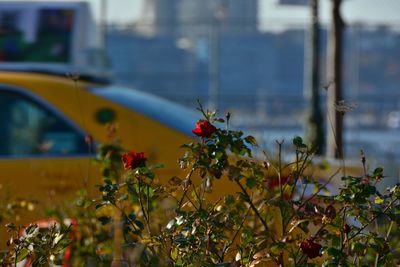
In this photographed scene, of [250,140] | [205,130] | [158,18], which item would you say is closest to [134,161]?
[205,130]

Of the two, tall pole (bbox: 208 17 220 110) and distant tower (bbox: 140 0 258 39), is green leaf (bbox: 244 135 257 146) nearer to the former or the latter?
tall pole (bbox: 208 17 220 110)

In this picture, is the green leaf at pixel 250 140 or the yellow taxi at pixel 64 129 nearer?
the green leaf at pixel 250 140

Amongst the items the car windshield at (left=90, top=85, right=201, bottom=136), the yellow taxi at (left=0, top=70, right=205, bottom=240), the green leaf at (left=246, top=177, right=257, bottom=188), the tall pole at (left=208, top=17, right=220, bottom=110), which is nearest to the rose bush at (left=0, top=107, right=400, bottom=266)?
the green leaf at (left=246, top=177, right=257, bottom=188)

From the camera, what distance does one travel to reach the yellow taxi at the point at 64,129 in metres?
6.14

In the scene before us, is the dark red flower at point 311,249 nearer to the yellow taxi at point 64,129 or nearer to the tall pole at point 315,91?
the yellow taxi at point 64,129

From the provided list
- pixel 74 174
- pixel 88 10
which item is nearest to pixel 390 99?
pixel 88 10

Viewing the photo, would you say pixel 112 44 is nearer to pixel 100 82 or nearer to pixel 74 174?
pixel 100 82

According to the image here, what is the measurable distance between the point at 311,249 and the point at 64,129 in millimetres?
3597

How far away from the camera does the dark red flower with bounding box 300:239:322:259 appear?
3062 mm

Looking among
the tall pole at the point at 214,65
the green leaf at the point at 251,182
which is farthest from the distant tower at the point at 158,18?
the green leaf at the point at 251,182

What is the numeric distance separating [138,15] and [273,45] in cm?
305

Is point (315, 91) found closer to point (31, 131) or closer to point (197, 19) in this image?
point (197, 19)

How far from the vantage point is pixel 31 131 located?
651 centimetres

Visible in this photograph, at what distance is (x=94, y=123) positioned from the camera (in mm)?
6352
